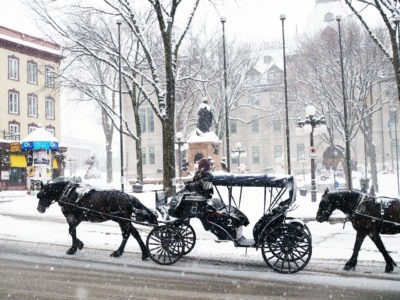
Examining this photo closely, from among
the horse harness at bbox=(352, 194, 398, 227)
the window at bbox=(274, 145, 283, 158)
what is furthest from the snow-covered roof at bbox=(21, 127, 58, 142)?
the window at bbox=(274, 145, 283, 158)

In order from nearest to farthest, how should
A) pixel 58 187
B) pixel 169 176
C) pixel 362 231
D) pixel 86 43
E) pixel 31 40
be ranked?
1. pixel 362 231
2. pixel 58 187
3. pixel 169 176
4. pixel 86 43
5. pixel 31 40

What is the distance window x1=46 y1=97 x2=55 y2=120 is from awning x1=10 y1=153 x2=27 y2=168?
8.05 meters

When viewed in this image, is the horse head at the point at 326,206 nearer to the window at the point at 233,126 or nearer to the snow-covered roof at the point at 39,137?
the snow-covered roof at the point at 39,137

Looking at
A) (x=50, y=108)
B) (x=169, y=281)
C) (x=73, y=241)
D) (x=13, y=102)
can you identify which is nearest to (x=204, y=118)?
(x=73, y=241)

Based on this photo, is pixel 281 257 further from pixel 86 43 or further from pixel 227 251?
pixel 86 43

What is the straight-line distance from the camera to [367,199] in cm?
918

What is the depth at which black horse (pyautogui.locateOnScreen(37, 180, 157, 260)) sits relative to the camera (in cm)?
1047

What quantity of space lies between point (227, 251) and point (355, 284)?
3.87 metres

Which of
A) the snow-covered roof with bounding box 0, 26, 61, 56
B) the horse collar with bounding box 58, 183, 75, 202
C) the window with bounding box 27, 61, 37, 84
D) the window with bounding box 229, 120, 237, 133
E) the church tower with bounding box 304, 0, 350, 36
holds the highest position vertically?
the church tower with bounding box 304, 0, 350, 36

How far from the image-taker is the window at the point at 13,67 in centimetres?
4438

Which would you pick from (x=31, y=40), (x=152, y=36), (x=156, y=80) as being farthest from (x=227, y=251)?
(x=31, y=40)

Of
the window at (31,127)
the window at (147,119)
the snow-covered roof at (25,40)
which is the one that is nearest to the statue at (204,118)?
the snow-covered roof at (25,40)

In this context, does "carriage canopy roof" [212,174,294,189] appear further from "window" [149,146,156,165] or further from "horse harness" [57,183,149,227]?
"window" [149,146,156,165]

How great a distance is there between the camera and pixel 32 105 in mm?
47062
